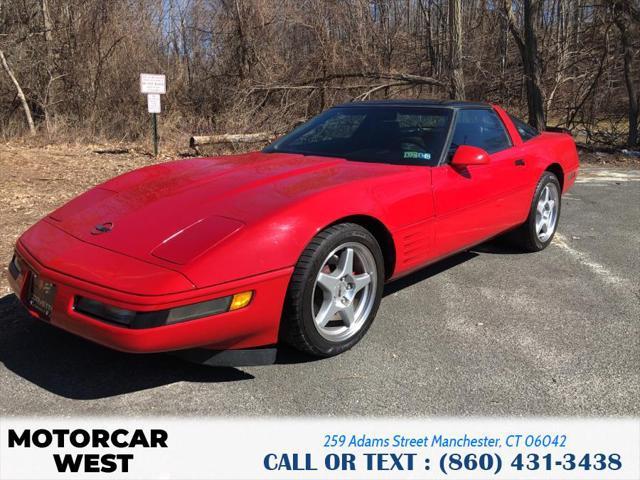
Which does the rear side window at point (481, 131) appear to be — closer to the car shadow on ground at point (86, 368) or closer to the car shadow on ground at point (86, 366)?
the car shadow on ground at point (86, 366)

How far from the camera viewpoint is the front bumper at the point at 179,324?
2.47 metres

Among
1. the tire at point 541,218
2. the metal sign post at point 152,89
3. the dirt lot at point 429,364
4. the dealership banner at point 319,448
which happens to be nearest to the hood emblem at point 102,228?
the dirt lot at point 429,364

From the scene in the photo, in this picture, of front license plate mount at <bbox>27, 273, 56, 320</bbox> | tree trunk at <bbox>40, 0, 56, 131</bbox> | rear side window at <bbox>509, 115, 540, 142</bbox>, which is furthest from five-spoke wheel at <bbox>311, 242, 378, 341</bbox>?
tree trunk at <bbox>40, 0, 56, 131</bbox>

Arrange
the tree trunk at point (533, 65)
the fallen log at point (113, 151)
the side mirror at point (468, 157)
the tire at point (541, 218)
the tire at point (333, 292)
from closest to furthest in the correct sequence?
the tire at point (333, 292) → the side mirror at point (468, 157) → the tire at point (541, 218) → the fallen log at point (113, 151) → the tree trunk at point (533, 65)

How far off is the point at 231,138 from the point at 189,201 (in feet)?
31.1

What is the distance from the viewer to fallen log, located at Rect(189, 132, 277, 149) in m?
11.7

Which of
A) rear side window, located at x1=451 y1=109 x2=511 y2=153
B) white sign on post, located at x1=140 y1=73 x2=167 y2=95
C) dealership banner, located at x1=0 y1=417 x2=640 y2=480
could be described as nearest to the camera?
dealership banner, located at x1=0 y1=417 x2=640 y2=480

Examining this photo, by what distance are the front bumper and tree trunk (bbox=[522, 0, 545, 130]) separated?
1159 centimetres

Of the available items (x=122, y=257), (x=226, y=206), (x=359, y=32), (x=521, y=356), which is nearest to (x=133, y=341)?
(x=122, y=257)

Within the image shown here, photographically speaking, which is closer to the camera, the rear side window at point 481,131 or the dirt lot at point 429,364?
the dirt lot at point 429,364

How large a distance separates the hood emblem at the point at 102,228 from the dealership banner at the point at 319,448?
3.02ft

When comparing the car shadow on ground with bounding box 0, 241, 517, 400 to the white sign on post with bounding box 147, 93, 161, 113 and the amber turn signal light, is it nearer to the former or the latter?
the amber turn signal light

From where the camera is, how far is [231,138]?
12305 millimetres

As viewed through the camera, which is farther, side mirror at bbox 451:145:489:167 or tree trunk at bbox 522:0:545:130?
tree trunk at bbox 522:0:545:130
